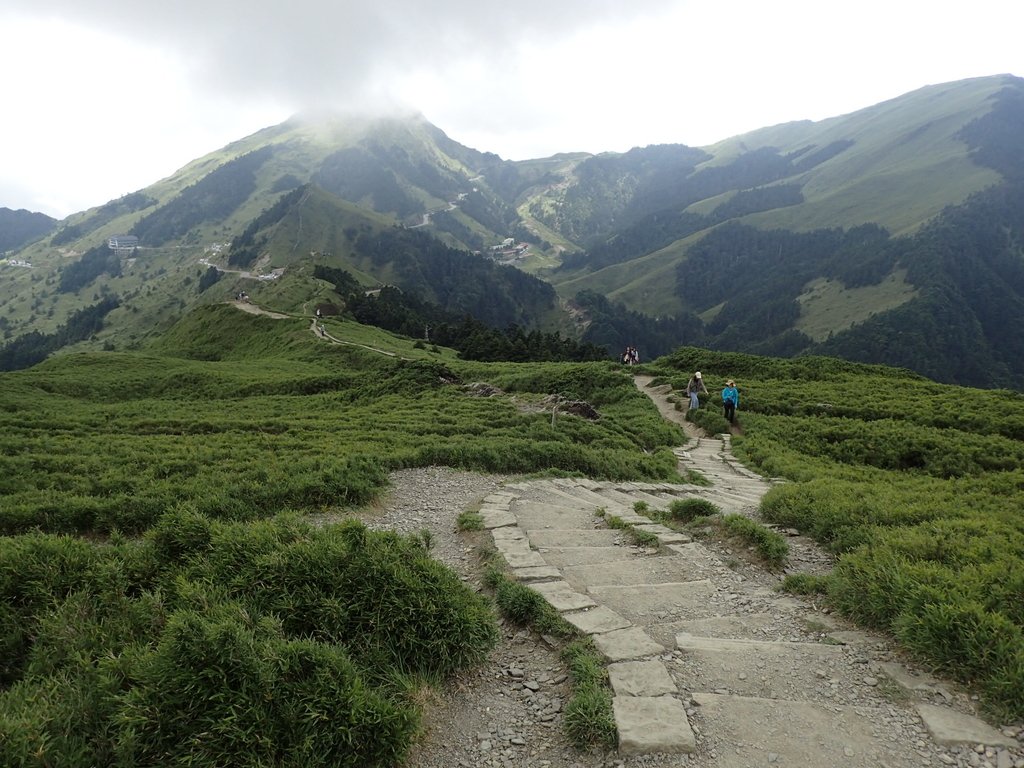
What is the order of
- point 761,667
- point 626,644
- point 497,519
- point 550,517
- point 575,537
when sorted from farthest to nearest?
point 550,517
point 497,519
point 575,537
point 626,644
point 761,667

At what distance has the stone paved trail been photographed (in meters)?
5.16

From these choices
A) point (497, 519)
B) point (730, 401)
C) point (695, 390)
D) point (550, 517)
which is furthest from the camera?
point (695, 390)

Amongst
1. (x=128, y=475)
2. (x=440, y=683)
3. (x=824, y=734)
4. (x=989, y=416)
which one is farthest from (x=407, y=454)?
(x=989, y=416)

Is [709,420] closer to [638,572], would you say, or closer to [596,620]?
[638,572]

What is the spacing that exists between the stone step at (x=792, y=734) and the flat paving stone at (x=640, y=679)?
0.36 meters

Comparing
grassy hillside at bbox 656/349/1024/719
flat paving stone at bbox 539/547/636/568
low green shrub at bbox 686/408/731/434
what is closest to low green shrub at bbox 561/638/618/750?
flat paving stone at bbox 539/547/636/568

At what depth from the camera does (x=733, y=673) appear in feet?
21.1

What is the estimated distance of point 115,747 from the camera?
4.56 metres

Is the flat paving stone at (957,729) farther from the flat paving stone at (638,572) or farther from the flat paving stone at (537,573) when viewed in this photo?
the flat paving stone at (537,573)

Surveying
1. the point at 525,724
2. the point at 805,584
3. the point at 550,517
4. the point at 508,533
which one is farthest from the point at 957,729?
the point at 550,517

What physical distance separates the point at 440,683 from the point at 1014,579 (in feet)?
25.0

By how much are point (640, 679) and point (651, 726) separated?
779 mm

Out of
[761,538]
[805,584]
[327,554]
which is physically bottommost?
[761,538]

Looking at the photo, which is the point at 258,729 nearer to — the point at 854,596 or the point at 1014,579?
the point at 854,596
